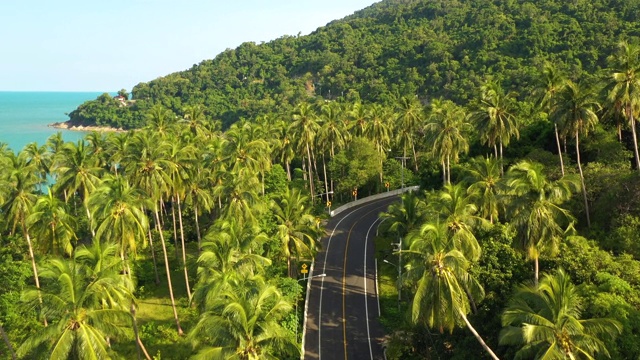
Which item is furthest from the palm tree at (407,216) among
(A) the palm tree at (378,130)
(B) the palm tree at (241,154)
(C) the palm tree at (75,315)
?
(A) the palm tree at (378,130)

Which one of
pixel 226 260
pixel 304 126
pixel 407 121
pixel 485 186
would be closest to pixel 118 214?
pixel 226 260

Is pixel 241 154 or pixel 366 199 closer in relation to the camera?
pixel 241 154

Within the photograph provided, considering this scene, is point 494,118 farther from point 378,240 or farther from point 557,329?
point 557,329

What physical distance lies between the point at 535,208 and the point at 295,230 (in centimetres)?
2545

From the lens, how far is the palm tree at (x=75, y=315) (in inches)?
818

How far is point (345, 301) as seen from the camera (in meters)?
48.8

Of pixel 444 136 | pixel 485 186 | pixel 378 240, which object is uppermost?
pixel 444 136

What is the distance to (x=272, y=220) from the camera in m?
58.7

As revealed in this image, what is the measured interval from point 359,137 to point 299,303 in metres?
43.5

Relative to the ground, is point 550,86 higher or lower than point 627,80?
lower

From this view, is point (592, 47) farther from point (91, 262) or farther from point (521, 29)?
point (91, 262)

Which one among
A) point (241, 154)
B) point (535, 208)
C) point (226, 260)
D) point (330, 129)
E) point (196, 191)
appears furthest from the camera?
point (330, 129)

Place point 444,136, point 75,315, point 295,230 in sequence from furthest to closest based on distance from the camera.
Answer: point 444,136 → point 295,230 → point 75,315

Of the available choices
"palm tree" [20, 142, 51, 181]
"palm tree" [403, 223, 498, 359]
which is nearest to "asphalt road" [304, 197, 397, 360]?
"palm tree" [403, 223, 498, 359]
